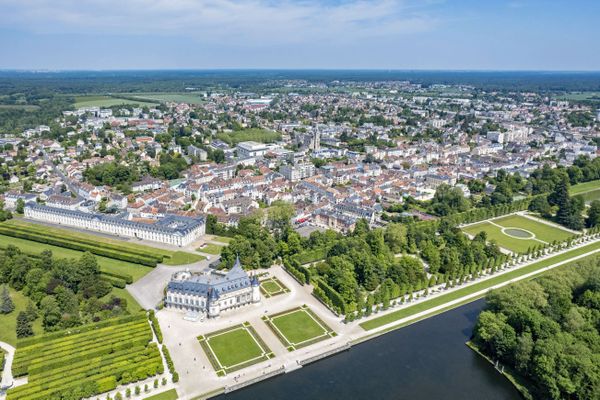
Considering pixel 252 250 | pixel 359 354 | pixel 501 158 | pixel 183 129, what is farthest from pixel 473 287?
pixel 183 129

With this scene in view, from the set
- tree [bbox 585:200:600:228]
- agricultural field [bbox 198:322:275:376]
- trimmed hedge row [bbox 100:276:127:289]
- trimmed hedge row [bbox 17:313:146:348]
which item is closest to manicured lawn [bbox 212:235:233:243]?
trimmed hedge row [bbox 100:276:127:289]

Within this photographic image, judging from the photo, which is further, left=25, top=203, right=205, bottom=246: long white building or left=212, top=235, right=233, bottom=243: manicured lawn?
left=212, top=235, right=233, bottom=243: manicured lawn

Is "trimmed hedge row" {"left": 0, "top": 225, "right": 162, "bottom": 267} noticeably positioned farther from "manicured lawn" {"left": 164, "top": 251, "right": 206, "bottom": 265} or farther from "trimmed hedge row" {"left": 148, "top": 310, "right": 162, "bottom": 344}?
"trimmed hedge row" {"left": 148, "top": 310, "right": 162, "bottom": 344}

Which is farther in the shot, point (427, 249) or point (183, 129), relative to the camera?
point (183, 129)

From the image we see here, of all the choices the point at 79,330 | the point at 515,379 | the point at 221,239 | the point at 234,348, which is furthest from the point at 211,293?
the point at 515,379

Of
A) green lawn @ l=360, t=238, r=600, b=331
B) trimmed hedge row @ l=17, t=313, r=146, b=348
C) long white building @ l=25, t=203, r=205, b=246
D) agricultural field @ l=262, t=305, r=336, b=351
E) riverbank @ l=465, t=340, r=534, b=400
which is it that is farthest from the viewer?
long white building @ l=25, t=203, r=205, b=246

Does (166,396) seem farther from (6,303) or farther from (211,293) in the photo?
(6,303)

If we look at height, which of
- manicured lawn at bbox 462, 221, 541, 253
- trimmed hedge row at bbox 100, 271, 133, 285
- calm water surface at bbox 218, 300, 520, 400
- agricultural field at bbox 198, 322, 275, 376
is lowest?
calm water surface at bbox 218, 300, 520, 400

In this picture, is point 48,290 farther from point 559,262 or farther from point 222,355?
point 559,262

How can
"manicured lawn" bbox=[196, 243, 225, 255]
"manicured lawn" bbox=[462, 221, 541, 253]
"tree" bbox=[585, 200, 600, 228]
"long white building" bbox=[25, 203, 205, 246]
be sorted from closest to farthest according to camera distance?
"manicured lawn" bbox=[196, 243, 225, 255] < "long white building" bbox=[25, 203, 205, 246] < "manicured lawn" bbox=[462, 221, 541, 253] < "tree" bbox=[585, 200, 600, 228]
